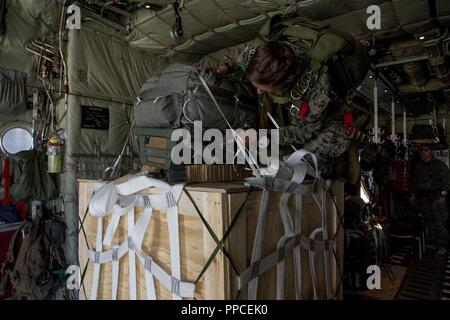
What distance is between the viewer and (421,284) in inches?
142

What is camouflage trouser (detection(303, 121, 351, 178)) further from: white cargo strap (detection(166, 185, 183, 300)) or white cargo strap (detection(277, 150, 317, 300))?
white cargo strap (detection(166, 185, 183, 300))

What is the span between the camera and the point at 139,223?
138 centimetres

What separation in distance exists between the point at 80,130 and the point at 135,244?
284cm

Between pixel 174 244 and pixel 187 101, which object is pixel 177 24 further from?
pixel 174 244

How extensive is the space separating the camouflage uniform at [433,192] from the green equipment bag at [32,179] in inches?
253

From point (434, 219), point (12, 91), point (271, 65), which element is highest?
point (12, 91)

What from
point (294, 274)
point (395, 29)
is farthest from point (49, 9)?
point (395, 29)

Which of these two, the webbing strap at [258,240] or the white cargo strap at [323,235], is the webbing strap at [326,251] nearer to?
the white cargo strap at [323,235]

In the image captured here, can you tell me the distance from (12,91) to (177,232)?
3308mm

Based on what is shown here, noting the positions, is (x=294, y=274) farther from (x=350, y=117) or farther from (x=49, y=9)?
(x=49, y=9)

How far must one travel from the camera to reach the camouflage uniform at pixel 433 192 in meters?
5.35

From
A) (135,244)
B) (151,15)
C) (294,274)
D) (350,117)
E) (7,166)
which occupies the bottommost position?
(294,274)

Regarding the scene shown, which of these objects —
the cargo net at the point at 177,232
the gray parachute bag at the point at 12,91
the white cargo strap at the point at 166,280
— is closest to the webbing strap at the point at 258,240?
the cargo net at the point at 177,232

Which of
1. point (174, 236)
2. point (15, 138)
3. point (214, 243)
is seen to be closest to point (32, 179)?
point (15, 138)
